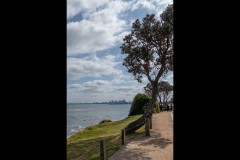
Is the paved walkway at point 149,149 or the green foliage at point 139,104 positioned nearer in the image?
the paved walkway at point 149,149

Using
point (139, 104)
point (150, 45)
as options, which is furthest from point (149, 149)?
point (139, 104)

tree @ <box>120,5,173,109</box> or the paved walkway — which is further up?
tree @ <box>120,5,173,109</box>

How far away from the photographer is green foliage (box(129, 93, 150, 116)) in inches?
1475

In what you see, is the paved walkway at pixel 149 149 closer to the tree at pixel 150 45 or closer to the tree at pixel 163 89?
the tree at pixel 150 45

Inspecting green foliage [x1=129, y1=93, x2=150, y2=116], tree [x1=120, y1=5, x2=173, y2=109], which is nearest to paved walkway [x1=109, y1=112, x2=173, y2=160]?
tree [x1=120, y1=5, x2=173, y2=109]

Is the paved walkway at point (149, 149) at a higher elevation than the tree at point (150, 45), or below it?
below

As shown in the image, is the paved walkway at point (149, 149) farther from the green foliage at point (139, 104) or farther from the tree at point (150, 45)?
the green foliage at point (139, 104)

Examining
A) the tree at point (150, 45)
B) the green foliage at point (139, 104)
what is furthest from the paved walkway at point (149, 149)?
the green foliage at point (139, 104)

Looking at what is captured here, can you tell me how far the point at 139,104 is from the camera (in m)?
38.3

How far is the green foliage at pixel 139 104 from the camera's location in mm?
37475

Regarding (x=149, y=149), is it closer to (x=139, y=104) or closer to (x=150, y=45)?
(x=150, y=45)

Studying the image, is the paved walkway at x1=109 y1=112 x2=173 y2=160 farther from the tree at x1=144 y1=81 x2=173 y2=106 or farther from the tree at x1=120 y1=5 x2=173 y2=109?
the tree at x1=144 y1=81 x2=173 y2=106
